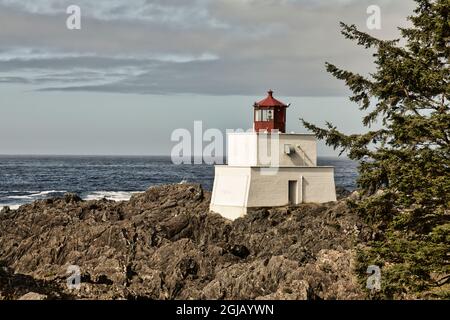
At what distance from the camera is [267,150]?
124 ft

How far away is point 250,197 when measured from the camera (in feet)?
117

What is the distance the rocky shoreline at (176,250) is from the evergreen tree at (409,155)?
3.17 m

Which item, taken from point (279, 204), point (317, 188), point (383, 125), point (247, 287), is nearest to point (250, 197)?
point (279, 204)

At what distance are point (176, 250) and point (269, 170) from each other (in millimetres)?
11381

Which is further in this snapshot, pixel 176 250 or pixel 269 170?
pixel 269 170

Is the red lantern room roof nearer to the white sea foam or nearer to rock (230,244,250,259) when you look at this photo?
rock (230,244,250,259)

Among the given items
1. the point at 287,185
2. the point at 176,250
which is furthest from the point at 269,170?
the point at 176,250

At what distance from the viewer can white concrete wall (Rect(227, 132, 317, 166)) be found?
37688mm

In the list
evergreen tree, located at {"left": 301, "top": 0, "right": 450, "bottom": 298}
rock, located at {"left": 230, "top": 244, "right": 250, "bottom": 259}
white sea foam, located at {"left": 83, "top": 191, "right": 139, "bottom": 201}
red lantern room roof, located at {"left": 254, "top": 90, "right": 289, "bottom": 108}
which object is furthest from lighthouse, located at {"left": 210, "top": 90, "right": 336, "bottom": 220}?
white sea foam, located at {"left": 83, "top": 191, "right": 139, "bottom": 201}

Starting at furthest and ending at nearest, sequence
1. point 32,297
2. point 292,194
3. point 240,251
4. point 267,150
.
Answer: point 267,150, point 292,194, point 240,251, point 32,297

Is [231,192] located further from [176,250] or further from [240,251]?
[176,250]

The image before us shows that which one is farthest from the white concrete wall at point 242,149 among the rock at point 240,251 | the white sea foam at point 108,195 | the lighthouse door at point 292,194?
the white sea foam at point 108,195
